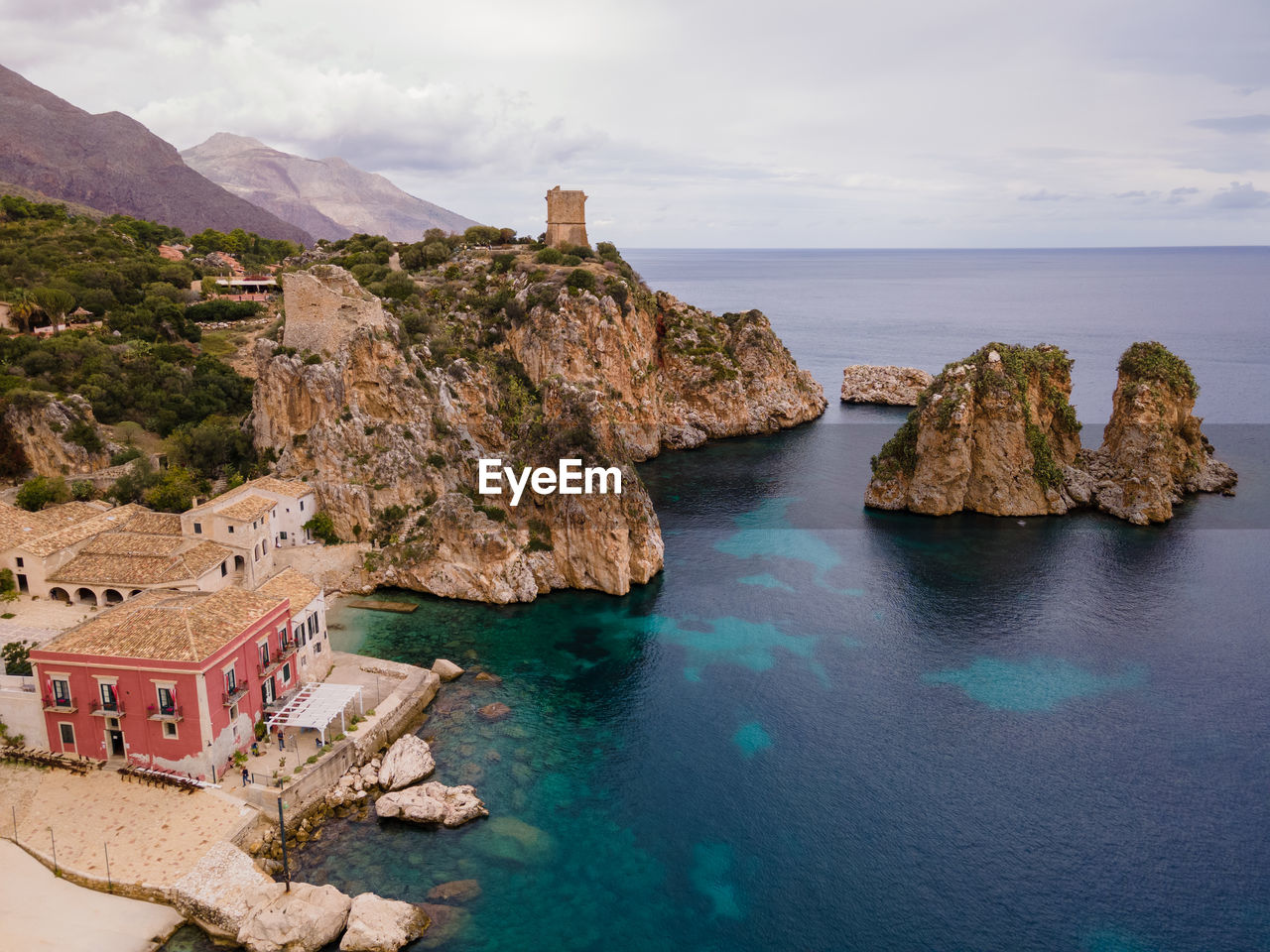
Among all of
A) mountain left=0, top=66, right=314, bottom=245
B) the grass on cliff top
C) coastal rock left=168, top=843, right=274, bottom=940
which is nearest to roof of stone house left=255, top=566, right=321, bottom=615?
coastal rock left=168, top=843, right=274, bottom=940

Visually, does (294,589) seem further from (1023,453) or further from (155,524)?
(1023,453)

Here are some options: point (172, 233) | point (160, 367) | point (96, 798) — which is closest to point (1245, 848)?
point (96, 798)

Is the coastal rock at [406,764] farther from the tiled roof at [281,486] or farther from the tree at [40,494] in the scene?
the tree at [40,494]

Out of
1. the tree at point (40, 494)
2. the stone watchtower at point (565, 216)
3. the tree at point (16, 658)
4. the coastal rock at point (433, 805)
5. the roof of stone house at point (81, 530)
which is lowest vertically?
the coastal rock at point (433, 805)

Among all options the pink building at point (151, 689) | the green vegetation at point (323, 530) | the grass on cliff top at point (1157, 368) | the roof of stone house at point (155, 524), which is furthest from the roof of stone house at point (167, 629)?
the grass on cliff top at point (1157, 368)

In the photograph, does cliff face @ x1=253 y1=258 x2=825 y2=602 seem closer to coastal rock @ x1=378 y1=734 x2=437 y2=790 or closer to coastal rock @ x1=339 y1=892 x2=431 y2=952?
coastal rock @ x1=378 y1=734 x2=437 y2=790
